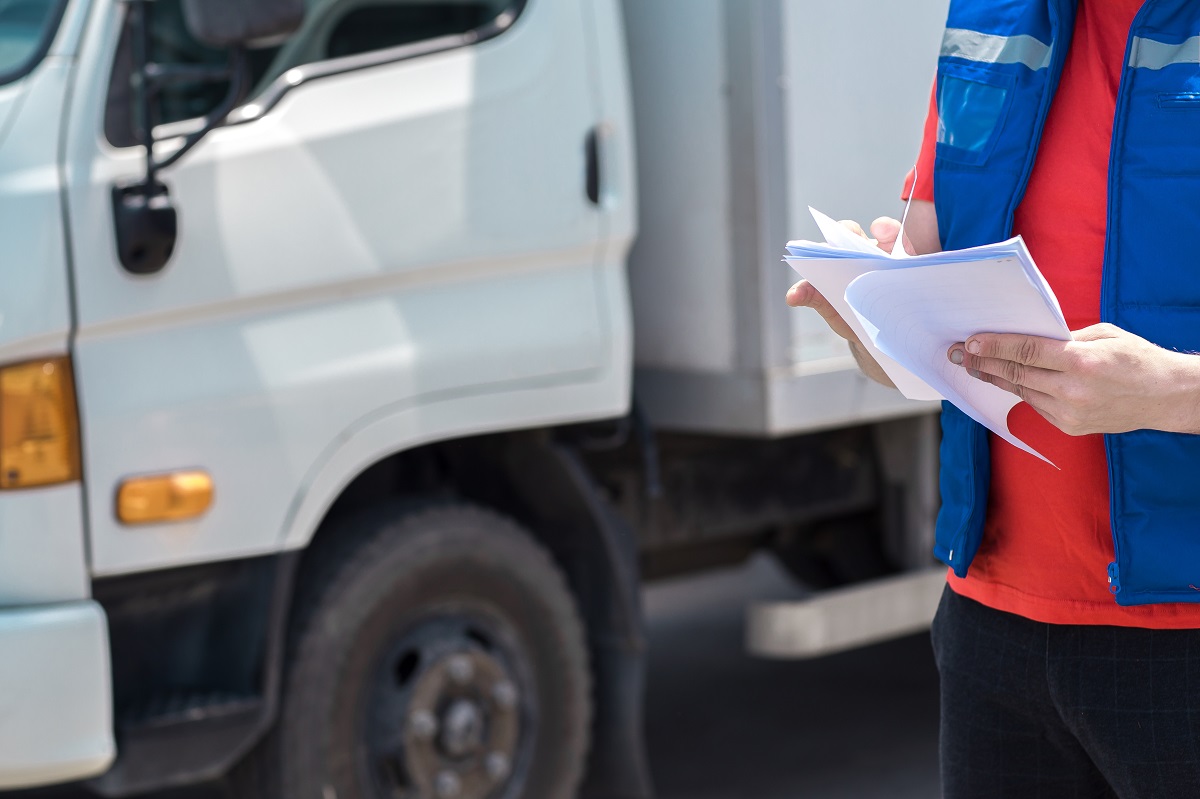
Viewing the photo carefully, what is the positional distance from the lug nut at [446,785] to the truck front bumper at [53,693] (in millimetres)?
761

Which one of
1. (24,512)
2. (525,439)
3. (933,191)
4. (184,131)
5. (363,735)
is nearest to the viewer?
(933,191)

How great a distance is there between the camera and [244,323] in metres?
2.94

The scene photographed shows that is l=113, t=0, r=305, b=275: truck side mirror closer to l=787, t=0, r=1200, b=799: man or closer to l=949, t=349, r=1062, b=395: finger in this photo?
l=787, t=0, r=1200, b=799: man

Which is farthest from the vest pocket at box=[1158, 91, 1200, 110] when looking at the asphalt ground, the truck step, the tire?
the asphalt ground

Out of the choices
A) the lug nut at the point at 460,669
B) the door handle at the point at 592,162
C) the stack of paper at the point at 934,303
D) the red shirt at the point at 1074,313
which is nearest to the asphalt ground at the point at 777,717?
the lug nut at the point at 460,669

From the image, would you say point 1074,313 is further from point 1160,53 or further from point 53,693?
point 53,693

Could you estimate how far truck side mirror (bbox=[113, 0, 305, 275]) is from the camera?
2.68 m

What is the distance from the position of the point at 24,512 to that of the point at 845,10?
2145mm

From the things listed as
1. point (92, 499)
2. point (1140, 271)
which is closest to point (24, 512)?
point (92, 499)

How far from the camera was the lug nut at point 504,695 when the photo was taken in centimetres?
Result: 333

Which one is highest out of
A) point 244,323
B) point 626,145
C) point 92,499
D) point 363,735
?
point 626,145

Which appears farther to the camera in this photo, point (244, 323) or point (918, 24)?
point (918, 24)

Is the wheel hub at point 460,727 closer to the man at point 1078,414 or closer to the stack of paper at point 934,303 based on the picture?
the man at point 1078,414

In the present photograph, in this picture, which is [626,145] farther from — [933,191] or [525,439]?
[933,191]
